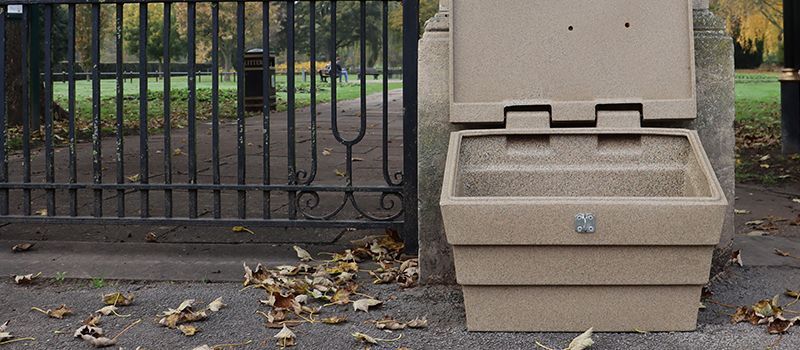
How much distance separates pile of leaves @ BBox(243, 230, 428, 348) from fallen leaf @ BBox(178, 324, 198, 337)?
0.94ft

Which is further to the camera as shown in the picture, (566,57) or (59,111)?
(59,111)

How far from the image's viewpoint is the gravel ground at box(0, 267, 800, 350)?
10.6ft

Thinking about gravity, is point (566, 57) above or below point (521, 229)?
above

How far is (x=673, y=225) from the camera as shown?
306 cm

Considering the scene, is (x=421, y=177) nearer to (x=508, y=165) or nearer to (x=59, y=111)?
(x=508, y=165)

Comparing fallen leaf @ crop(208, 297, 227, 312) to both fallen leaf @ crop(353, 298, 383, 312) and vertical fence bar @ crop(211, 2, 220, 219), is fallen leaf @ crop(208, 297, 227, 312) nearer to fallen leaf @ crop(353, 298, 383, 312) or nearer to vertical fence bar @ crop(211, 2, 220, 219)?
fallen leaf @ crop(353, 298, 383, 312)

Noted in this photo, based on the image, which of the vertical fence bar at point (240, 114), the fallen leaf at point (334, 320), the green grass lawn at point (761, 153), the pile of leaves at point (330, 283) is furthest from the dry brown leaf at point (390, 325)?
the green grass lawn at point (761, 153)

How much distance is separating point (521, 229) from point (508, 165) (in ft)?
2.15

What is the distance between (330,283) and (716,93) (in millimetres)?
1963

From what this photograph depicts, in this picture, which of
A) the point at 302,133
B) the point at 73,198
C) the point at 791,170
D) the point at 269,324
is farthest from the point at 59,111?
the point at 269,324

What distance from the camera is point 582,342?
3.15 m

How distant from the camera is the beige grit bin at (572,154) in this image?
3.17 m

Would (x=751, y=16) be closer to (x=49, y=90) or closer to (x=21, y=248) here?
(x=49, y=90)

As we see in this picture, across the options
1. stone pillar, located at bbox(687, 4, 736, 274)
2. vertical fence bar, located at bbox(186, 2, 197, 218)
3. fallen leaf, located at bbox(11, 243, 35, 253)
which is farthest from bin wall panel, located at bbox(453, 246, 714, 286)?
fallen leaf, located at bbox(11, 243, 35, 253)
